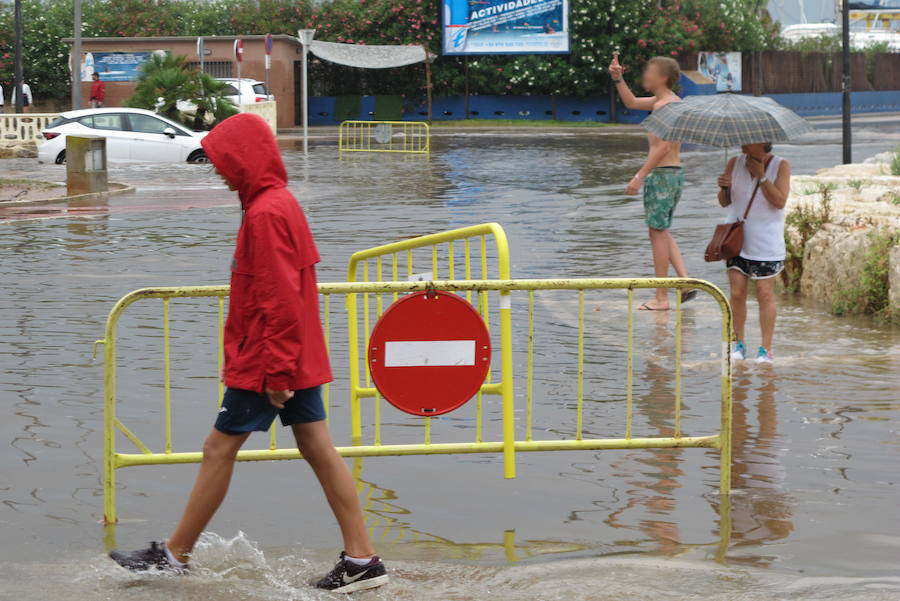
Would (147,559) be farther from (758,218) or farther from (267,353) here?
(758,218)

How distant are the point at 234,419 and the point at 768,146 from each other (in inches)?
182

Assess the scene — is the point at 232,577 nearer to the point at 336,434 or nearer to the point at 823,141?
the point at 336,434

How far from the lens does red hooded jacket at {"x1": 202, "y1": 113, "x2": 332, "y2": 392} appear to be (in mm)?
4754

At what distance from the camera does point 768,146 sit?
27.8 feet

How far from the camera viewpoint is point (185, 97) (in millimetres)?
32031

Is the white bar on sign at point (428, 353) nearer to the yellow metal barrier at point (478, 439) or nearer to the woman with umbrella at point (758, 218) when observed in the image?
the yellow metal barrier at point (478, 439)

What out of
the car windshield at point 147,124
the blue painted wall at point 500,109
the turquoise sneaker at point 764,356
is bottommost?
the turquoise sneaker at point 764,356

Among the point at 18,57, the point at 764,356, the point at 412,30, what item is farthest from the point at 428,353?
the point at 412,30

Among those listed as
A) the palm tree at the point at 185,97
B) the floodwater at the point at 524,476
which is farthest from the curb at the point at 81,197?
the palm tree at the point at 185,97

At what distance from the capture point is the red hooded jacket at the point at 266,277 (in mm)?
4754

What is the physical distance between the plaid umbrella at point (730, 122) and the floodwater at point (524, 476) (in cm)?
144

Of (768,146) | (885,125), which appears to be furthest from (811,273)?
(885,125)

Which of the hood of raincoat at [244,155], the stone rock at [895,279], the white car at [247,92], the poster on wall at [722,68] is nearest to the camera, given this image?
the hood of raincoat at [244,155]

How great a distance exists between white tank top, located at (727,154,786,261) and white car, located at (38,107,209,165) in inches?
813
